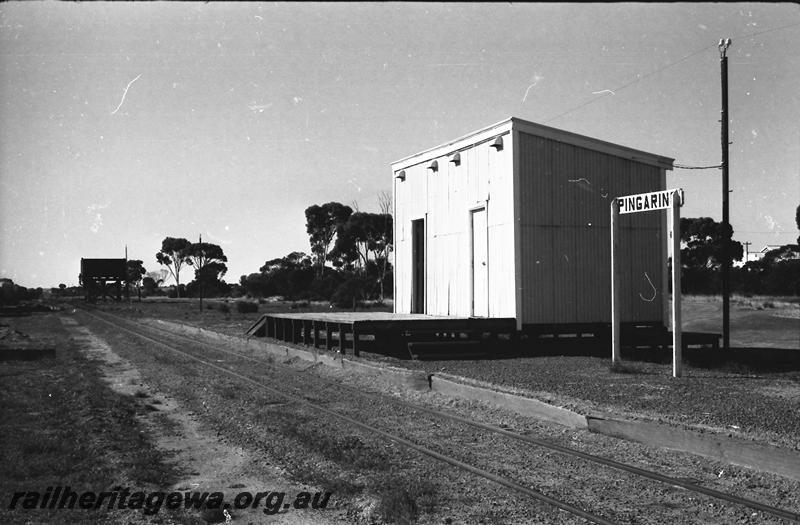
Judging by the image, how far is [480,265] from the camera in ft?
53.0

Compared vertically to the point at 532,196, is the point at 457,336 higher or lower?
lower

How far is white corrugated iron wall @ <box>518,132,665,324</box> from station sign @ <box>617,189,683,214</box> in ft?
9.83

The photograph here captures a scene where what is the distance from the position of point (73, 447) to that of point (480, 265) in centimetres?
1060

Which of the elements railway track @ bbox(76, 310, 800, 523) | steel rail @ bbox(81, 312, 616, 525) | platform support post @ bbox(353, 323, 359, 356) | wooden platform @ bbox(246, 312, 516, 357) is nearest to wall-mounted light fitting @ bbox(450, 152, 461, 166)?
wooden platform @ bbox(246, 312, 516, 357)

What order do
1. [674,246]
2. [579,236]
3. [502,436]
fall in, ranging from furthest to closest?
[579,236] < [674,246] < [502,436]

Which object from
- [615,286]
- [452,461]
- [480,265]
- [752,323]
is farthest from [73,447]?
[752,323]

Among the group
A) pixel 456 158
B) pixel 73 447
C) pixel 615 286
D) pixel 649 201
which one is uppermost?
pixel 456 158

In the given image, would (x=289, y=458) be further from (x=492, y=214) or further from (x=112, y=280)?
(x=112, y=280)

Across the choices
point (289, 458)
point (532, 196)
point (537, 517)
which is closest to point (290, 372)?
point (532, 196)

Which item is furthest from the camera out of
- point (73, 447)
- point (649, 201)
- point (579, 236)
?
point (579, 236)

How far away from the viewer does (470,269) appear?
1645cm

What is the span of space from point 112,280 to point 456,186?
7193 centimetres

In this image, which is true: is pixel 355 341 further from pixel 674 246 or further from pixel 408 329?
pixel 674 246

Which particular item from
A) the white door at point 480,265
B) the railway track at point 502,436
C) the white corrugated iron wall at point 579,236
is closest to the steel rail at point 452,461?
the railway track at point 502,436
